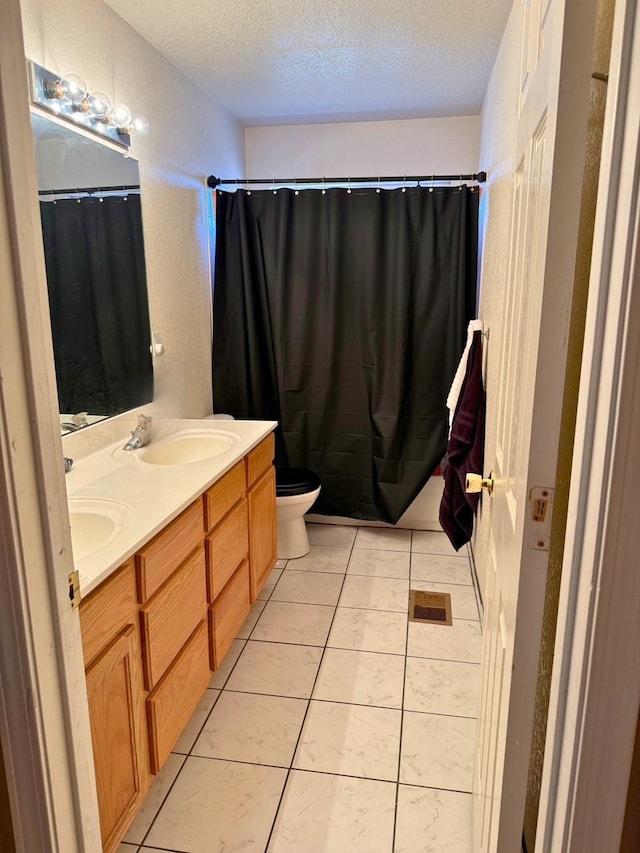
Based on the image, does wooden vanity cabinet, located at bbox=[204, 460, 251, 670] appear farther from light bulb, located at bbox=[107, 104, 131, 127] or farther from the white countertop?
light bulb, located at bbox=[107, 104, 131, 127]

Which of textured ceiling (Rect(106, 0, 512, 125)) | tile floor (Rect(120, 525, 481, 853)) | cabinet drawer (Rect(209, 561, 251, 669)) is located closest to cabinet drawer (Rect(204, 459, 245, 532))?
cabinet drawer (Rect(209, 561, 251, 669))

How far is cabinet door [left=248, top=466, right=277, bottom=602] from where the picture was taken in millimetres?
2506

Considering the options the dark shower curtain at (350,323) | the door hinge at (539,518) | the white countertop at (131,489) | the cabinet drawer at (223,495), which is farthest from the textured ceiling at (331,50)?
the door hinge at (539,518)

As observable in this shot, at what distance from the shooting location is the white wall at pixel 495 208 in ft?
6.92

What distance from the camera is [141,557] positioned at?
1.50 meters

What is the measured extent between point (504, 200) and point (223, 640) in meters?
1.99

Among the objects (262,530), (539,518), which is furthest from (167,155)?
(539,518)

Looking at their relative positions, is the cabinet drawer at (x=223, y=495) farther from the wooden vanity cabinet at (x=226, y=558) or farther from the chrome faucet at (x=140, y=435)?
the chrome faucet at (x=140, y=435)

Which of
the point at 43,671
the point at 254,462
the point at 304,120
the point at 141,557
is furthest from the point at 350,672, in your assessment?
the point at 304,120

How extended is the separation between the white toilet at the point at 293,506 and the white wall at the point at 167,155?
2.06 feet

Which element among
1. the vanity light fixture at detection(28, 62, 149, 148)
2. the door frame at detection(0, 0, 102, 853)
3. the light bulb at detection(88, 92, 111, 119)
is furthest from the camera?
the light bulb at detection(88, 92, 111, 119)

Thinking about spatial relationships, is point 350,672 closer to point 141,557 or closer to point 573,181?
point 141,557

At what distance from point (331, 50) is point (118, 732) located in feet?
8.74

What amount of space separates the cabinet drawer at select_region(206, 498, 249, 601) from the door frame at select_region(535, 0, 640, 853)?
1.42m
